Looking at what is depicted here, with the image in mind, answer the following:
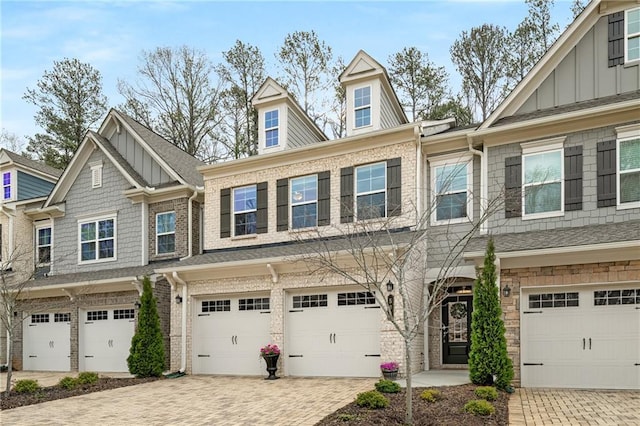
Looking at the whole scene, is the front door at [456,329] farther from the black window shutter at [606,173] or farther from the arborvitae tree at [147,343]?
the arborvitae tree at [147,343]

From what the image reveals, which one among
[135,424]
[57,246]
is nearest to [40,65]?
[57,246]

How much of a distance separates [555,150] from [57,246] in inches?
685

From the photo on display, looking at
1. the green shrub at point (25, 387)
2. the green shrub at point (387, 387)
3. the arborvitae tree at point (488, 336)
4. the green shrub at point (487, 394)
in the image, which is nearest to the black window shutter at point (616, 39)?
the arborvitae tree at point (488, 336)

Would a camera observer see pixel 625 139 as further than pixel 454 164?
No

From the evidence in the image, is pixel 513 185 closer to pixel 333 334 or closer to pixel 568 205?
pixel 568 205

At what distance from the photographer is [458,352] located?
47.1ft

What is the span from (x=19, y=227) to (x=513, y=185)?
1828 cm

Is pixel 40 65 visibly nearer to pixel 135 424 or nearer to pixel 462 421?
pixel 135 424

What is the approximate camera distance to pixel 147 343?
15.3 metres

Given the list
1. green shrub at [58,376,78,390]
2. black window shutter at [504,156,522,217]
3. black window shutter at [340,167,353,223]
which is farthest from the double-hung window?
green shrub at [58,376,78,390]

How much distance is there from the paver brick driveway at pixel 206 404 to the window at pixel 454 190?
4708 mm

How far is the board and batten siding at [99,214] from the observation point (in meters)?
18.5

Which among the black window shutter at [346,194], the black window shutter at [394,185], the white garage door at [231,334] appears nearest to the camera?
the black window shutter at [394,185]

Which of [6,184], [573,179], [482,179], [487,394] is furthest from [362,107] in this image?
[6,184]
